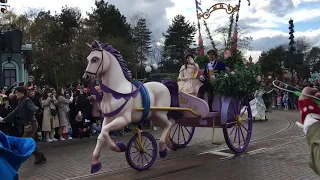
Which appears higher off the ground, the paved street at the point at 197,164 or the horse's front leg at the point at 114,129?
the horse's front leg at the point at 114,129

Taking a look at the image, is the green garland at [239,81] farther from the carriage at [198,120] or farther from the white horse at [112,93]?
the white horse at [112,93]

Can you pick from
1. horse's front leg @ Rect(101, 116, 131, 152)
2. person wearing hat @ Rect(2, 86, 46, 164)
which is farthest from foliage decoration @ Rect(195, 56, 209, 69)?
person wearing hat @ Rect(2, 86, 46, 164)

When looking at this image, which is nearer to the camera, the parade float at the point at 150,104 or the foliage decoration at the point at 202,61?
the parade float at the point at 150,104

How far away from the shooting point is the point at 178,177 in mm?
7059

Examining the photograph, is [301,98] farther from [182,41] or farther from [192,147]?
[182,41]

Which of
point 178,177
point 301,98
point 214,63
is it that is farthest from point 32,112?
point 301,98

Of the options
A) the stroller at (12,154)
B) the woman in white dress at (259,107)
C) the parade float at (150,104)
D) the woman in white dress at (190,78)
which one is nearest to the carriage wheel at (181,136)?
the parade float at (150,104)

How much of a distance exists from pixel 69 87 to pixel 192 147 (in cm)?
779

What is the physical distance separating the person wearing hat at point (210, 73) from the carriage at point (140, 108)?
264 mm

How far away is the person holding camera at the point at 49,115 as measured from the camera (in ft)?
37.6

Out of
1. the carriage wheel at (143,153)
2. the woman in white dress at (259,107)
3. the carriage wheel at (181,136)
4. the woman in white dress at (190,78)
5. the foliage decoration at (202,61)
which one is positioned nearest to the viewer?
the carriage wheel at (143,153)

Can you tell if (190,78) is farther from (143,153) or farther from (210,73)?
(143,153)

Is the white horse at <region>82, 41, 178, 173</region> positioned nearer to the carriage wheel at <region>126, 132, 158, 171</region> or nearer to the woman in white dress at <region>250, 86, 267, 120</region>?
the carriage wheel at <region>126, 132, 158, 171</region>

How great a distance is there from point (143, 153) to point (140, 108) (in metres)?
1.03
